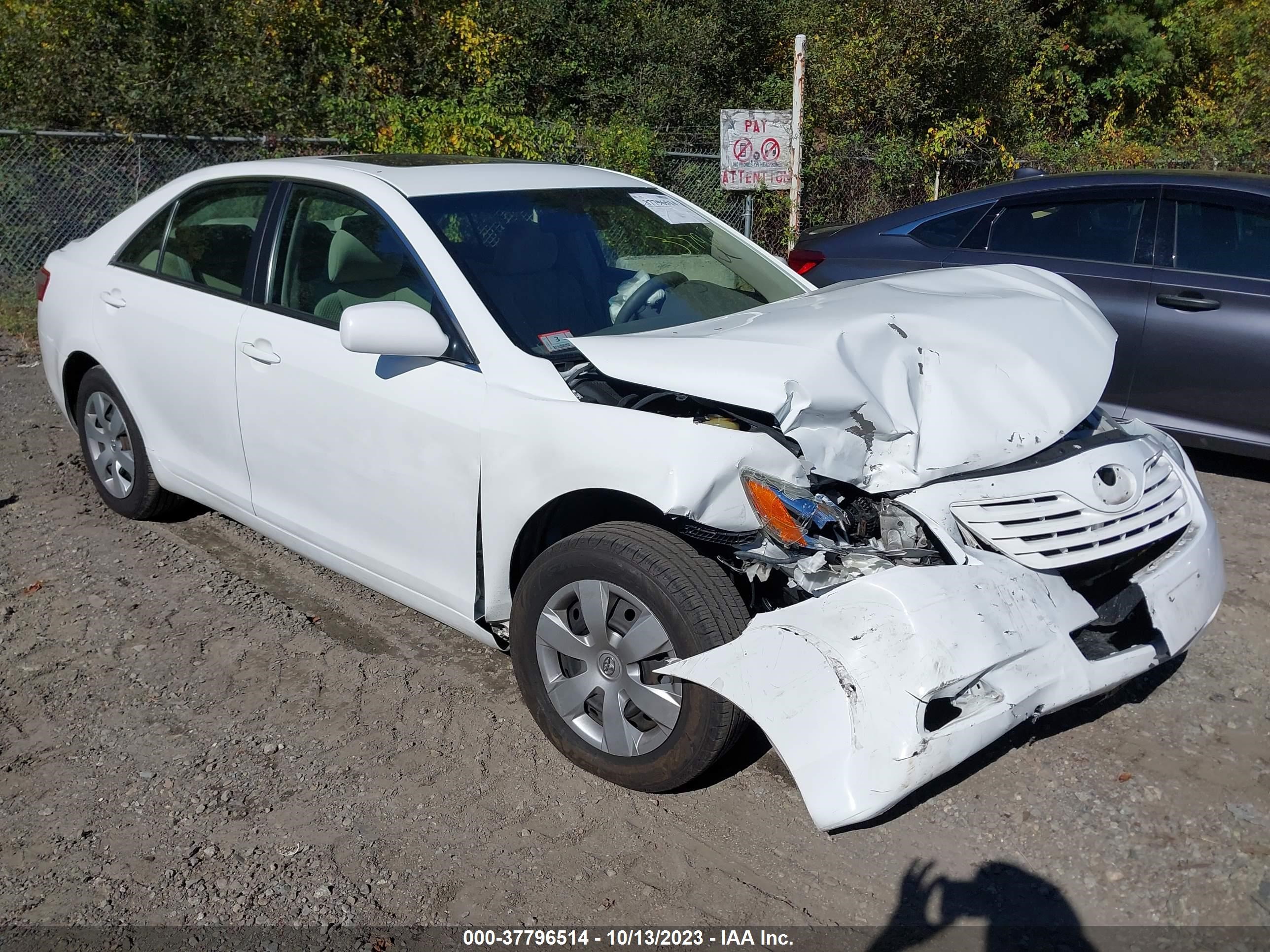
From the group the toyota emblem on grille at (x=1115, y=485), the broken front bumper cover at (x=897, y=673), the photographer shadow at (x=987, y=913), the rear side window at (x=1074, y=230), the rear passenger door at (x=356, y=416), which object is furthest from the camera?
the rear side window at (x=1074, y=230)

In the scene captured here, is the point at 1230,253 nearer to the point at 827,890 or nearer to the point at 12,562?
the point at 827,890

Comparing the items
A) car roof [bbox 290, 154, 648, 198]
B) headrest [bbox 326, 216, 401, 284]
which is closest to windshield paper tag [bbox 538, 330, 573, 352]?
headrest [bbox 326, 216, 401, 284]

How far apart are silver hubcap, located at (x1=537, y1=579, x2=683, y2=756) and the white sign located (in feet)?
23.4

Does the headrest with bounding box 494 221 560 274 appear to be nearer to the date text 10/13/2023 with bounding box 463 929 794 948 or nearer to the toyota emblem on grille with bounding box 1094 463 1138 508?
the toyota emblem on grille with bounding box 1094 463 1138 508

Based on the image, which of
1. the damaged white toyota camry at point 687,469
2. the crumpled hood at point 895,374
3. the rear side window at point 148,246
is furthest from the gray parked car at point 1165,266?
the rear side window at point 148,246

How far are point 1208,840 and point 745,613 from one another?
1.42 metres

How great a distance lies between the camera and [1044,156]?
15008 millimetres

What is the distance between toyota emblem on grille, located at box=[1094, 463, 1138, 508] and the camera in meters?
3.05

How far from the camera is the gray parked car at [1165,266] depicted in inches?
209

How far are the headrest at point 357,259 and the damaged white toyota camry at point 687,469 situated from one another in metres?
0.01

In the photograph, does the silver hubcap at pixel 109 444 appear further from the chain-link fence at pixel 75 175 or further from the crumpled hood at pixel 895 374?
the chain-link fence at pixel 75 175

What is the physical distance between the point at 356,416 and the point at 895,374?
1751 millimetres

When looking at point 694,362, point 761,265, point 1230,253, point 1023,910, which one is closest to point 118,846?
point 694,362

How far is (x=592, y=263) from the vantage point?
154 inches
